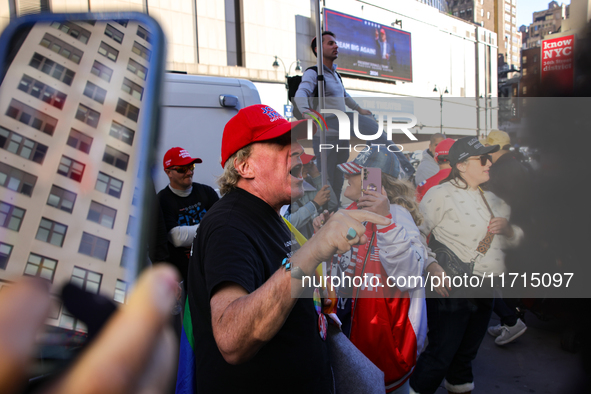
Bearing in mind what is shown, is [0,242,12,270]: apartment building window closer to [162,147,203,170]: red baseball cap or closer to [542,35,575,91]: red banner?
[542,35,575,91]: red banner

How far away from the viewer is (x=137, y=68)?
582 mm

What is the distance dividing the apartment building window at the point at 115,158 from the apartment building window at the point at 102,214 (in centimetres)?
6

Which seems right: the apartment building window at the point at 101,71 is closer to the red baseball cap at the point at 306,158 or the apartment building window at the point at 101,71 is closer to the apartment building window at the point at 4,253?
the apartment building window at the point at 4,253

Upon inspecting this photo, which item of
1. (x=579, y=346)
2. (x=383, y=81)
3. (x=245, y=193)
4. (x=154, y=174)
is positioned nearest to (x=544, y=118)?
(x=579, y=346)

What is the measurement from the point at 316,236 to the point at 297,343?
1.54 feet

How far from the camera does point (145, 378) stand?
1.40 ft

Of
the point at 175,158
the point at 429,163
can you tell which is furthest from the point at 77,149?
the point at 175,158

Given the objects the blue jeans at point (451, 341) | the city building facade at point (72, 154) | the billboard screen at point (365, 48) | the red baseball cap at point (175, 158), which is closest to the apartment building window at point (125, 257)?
the city building facade at point (72, 154)

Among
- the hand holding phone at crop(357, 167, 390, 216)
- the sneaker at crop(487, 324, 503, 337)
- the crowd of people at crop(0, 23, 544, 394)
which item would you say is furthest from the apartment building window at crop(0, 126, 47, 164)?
the sneaker at crop(487, 324, 503, 337)

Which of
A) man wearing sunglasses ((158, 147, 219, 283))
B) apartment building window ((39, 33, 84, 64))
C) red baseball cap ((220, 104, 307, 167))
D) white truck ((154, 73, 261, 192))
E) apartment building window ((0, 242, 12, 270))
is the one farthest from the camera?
white truck ((154, 73, 261, 192))

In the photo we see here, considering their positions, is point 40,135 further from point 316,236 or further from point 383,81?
point 383,81

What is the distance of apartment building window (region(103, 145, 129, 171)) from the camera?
0.54m

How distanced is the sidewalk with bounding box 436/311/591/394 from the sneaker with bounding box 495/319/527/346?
18mm

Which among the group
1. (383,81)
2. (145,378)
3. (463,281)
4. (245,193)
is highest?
(383,81)
